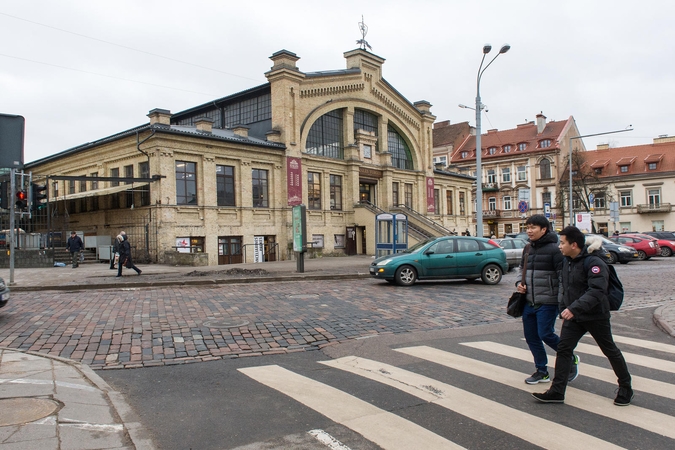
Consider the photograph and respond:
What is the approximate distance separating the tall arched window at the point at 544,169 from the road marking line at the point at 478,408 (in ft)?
199

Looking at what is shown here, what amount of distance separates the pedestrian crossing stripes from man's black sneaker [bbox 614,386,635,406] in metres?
0.08

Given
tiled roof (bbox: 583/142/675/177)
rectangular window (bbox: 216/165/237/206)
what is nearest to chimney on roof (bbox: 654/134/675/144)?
tiled roof (bbox: 583/142/675/177)

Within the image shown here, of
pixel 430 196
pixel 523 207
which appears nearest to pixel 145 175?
pixel 523 207

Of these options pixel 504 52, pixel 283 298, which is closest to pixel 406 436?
pixel 283 298

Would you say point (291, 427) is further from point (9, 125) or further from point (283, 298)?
point (9, 125)

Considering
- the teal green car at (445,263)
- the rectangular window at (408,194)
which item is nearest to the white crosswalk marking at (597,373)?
the teal green car at (445,263)

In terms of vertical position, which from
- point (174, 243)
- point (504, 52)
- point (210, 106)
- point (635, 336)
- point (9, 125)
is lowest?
point (635, 336)

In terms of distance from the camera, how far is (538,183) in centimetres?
6238

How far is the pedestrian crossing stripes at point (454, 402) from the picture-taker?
4.21 meters

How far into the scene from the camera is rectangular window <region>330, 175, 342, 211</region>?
3516 cm

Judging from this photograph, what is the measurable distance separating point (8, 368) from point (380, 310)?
673 centimetres

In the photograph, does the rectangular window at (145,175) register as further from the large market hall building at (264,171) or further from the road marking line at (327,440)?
the road marking line at (327,440)

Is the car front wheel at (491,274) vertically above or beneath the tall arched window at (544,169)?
beneath

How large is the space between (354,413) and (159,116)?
24423mm
